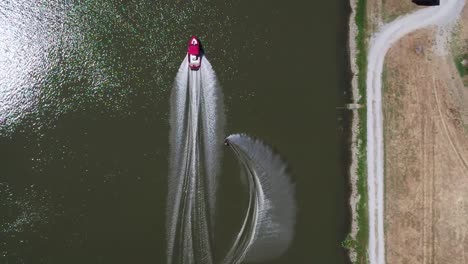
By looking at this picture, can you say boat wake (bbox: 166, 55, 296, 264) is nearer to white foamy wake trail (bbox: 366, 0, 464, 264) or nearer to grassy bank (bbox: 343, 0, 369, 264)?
grassy bank (bbox: 343, 0, 369, 264)

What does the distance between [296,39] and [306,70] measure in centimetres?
135

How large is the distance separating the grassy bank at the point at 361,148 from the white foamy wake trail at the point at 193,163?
5669 mm

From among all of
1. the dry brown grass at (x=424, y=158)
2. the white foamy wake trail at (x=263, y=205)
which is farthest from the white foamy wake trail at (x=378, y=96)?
the white foamy wake trail at (x=263, y=205)

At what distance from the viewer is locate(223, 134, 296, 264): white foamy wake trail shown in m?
19.2

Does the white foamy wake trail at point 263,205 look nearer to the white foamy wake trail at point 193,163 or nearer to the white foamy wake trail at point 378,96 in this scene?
→ the white foamy wake trail at point 193,163

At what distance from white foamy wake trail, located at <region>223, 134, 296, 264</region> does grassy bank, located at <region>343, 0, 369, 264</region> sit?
2.70 meters

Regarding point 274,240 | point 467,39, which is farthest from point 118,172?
point 467,39

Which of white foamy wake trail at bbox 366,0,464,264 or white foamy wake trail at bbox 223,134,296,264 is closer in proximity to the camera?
white foamy wake trail at bbox 223,134,296,264

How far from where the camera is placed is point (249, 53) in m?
19.9

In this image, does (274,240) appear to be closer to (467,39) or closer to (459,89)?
(459,89)

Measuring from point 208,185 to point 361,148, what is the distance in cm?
637

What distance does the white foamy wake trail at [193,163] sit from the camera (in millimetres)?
19125

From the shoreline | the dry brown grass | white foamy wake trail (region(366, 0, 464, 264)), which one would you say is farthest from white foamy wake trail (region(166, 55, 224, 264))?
the dry brown grass

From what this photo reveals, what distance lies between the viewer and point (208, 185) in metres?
19.3
